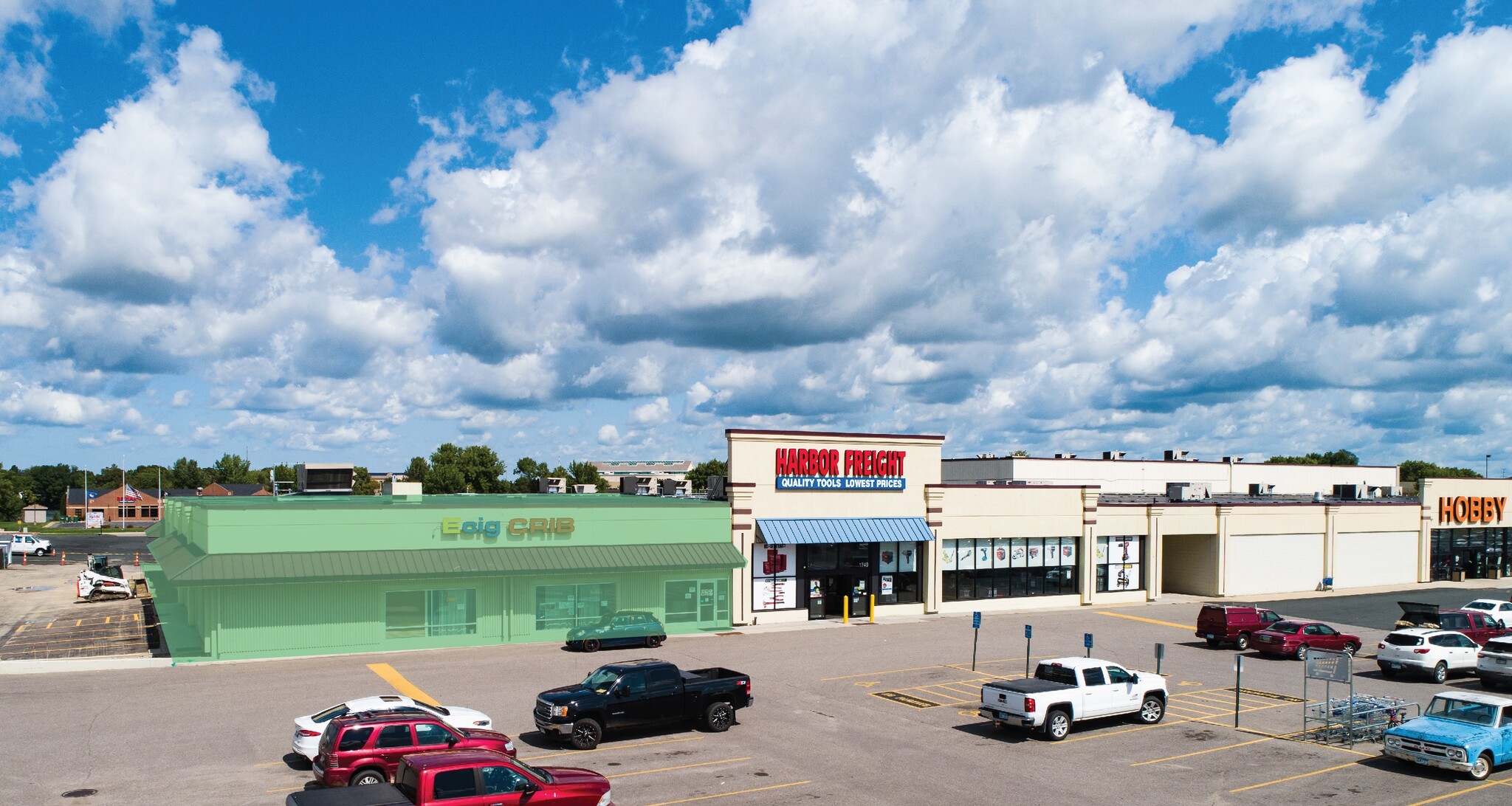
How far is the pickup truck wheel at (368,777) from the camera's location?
18672 millimetres

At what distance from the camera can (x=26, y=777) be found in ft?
64.9

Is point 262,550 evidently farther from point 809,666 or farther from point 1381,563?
point 1381,563

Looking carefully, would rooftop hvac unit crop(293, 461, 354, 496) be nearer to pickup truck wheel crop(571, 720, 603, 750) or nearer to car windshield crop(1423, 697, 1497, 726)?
pickup truck wheel crop(571, 720, 603, 750)

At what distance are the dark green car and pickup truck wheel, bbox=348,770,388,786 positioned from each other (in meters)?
17.6

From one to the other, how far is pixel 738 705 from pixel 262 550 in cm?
1970

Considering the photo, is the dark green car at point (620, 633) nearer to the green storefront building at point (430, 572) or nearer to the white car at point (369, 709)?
the green storefront building at point (430, 572)

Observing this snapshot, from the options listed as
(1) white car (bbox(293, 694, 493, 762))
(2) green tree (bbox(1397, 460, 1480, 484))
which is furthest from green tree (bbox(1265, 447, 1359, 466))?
(1) white car (bbox(293, 694, 493, 762))

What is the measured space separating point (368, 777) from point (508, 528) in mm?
20383

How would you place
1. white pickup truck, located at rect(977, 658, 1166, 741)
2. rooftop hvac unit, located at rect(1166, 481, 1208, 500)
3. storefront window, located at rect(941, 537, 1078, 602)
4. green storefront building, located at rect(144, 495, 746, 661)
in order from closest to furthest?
white pickup truck, located at rect(977, 658, 1166, 741) → green storefront building, located at rect(144, 495, 746, 661) → storefront window, located at rect(941, 537, 1078, 602) → rooftop hvac unit, located at rect(1166, 481, 1208, 500)

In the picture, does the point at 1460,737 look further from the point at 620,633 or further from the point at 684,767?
the point at 620,633

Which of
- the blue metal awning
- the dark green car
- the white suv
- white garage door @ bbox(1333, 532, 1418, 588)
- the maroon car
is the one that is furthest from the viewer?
white garage door @ bbox(1333, 532, 1418, 588)

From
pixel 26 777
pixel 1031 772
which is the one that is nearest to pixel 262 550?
pixel 26 777

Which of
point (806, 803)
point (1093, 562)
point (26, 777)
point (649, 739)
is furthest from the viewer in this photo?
point (1093, 562)

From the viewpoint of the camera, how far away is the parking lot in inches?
770
